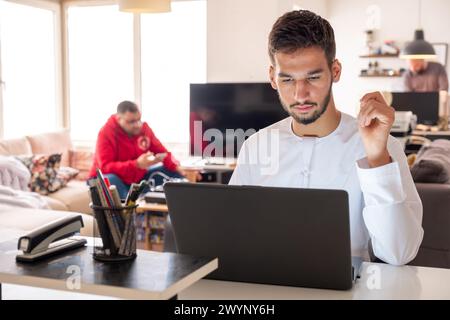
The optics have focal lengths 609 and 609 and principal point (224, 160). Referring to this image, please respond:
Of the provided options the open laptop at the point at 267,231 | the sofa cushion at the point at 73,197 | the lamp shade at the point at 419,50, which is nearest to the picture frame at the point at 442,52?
the lamp shade at the point at 419,50

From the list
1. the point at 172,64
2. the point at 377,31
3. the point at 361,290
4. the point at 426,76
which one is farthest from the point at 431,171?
the point at 377,31

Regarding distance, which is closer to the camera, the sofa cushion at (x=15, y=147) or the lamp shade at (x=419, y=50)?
the sofa cushion at (x=15, y=147)

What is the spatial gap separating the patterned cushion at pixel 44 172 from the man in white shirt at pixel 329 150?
3.43m

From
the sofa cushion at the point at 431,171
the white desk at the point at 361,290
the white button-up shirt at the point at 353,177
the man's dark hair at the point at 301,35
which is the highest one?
the man's dark hair at the point at 301,35

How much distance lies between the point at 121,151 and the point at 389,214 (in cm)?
392

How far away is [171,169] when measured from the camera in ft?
17.2

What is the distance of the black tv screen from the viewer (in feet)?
17.2

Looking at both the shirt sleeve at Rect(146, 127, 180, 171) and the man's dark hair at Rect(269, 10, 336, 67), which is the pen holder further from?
the shirt sleeve at Rect(146, 127, 180, 171)

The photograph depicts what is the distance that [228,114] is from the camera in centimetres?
536

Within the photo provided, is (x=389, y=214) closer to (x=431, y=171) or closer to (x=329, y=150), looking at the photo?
(x=329, y=150)

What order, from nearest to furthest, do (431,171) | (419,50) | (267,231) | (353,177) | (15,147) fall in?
(267,231)
(353,177)
(431,171)
(15,147)
(419,50)

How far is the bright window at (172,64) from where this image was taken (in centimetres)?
599

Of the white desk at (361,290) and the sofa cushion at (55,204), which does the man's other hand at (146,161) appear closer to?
the sofa cushion at (55,204)

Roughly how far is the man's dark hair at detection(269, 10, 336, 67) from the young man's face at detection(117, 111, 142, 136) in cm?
Answer: 348
